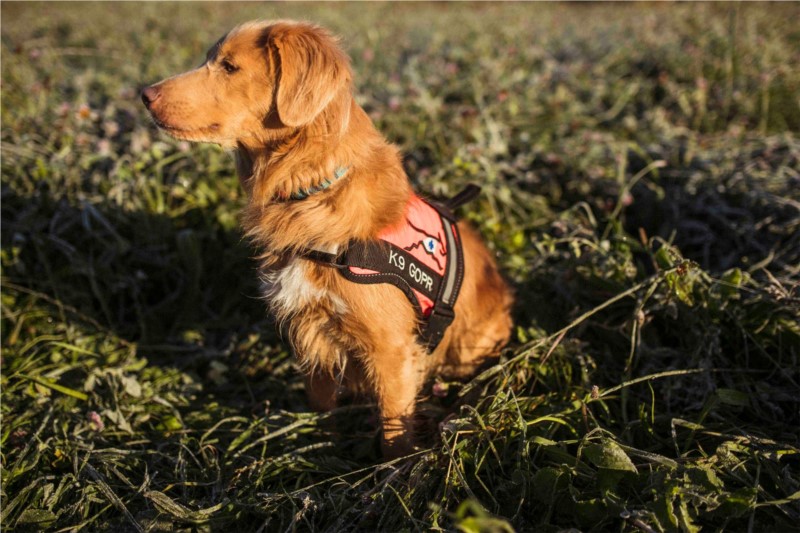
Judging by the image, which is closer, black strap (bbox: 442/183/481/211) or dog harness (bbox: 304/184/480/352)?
dog harness (bbox: 304/184/480/352)

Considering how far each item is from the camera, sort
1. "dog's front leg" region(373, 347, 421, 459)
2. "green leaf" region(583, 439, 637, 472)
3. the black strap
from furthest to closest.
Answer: the black strap → "dog's front leg" region(373, 347, 421, 459) → "green leaf" region(583, 439, 637, 472)

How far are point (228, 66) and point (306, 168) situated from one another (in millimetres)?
537

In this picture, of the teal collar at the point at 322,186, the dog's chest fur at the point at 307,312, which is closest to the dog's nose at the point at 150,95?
the teal collar at the point at 322,186

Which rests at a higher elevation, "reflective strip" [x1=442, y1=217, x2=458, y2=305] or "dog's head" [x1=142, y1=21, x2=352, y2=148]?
"dog's head" [x1=142, y1=21, x2=352, y2=148]

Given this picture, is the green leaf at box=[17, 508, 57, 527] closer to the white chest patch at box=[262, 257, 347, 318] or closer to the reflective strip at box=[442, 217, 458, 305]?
the white chest patch at box=[262, 257, 347, 318]

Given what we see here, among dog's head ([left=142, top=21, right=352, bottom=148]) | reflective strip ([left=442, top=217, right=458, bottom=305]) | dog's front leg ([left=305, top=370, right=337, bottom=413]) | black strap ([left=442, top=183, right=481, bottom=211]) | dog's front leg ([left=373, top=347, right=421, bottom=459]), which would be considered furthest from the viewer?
black strap ([left=442, top=183, right=481, bottom=211])

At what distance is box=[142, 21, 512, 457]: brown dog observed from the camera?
206 centimetres

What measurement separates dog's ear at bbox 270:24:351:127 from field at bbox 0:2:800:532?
143 cm

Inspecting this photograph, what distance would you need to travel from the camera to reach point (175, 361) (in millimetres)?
3096

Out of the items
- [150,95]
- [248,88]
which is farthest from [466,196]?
[150,95]

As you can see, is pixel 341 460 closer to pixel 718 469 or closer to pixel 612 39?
pixel 718 469

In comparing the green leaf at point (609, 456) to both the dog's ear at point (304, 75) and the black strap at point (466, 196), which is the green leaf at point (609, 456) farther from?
the dog's ear at point (304, 75)

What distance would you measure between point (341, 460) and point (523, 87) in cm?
400

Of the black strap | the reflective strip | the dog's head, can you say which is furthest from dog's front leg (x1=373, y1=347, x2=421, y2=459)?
the dog's head
